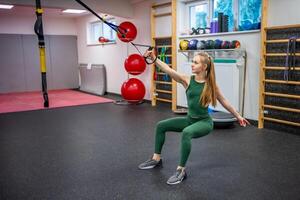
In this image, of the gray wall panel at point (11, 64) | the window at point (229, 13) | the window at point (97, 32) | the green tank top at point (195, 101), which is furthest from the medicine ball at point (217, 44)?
the gray wall panel at point (11, 64)

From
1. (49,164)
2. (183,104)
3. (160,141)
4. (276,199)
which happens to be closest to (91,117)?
(183,104)

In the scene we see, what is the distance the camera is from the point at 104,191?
253 centimetres

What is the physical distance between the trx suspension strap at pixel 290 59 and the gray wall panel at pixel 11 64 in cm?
825

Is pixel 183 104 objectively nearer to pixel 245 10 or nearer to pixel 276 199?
pixel 245 10

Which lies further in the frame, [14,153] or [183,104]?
[183,104]

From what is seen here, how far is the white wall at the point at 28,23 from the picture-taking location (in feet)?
29.6

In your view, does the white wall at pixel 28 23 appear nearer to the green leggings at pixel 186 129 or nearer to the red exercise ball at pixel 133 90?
the red exercise ball at pixel 133 90

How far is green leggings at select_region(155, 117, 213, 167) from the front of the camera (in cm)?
260

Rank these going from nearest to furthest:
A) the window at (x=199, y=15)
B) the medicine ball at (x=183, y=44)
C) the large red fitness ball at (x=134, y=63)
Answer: the medicine ball at (x=183, y=44) < the window at (x=199, y=15) < the large red fitness ball at (x=134, y=63)

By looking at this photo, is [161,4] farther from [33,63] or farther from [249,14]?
[33,63]

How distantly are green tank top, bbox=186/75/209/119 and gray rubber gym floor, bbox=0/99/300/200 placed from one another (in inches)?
24.1

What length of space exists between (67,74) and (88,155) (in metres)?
→ 7.36

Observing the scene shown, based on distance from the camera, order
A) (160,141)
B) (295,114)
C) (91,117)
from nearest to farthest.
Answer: (160,141) < (295,114) < (91,117)

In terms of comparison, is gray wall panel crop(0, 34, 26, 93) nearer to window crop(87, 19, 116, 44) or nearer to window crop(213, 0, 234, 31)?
window crop(87, 19, 116, 44)
